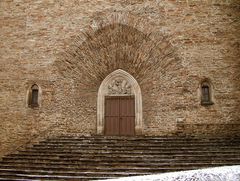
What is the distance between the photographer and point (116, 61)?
1077 centimetres

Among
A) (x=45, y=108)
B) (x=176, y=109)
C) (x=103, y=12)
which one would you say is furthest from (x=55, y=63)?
(x=176, y=109)

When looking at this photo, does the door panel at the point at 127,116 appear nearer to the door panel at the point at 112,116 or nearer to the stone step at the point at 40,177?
the door panel at the point at 112,116

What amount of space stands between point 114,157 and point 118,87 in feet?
13.7

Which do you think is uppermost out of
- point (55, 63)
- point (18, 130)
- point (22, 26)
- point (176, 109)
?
point (22, 26)

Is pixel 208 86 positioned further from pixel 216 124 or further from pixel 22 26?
pixel 22 26

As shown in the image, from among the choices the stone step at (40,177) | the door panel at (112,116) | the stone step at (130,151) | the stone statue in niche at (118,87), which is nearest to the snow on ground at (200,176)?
the stone step at (40,177)

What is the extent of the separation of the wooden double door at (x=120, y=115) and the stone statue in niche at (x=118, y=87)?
0.21 meters

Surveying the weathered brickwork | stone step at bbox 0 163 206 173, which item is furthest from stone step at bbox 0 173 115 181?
the weathered brickwork

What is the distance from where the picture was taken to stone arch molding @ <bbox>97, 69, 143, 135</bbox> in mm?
10477

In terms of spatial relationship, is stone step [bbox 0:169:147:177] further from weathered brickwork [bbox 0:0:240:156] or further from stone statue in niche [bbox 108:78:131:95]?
stone statue in niche [bbox 108:78:131:95]

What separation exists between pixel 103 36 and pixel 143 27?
161 centimetres

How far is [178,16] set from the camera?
10172 mm

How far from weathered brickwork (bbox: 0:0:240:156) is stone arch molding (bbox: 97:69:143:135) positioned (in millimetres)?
209

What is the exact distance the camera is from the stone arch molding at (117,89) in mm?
10477
